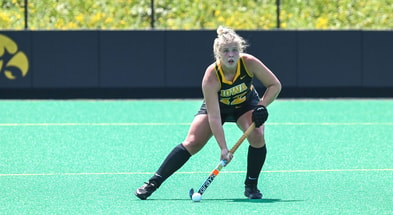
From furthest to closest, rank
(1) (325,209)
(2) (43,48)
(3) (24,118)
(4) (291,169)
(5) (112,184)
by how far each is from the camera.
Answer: (2) (43,48) → (3) (24,118) → (4) (291,169) → (5) (112,184) → (1) (325,209)

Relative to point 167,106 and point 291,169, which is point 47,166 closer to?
point 291,169

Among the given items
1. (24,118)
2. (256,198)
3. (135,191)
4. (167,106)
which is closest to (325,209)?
(256,198)

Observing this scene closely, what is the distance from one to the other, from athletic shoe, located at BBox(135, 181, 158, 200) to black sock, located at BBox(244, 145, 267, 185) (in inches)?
28.8

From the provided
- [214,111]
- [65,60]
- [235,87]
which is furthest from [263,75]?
[65,60]

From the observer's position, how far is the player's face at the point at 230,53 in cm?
767

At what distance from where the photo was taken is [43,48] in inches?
685


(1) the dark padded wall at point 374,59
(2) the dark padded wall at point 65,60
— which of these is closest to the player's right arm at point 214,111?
(2) the dark padded wall at point 65,60

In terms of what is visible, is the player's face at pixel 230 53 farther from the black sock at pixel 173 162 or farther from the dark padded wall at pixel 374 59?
the dark padded wall at pixel 374 59

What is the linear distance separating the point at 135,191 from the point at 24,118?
21.2 ft

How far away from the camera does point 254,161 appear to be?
26.6 ft

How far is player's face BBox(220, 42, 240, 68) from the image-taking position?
302 inches

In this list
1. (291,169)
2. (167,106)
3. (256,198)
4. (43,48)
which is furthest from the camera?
(43,48)

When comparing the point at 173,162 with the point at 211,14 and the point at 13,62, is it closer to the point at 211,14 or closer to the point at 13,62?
the point at 13,62

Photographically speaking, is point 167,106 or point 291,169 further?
A: point 167,106
